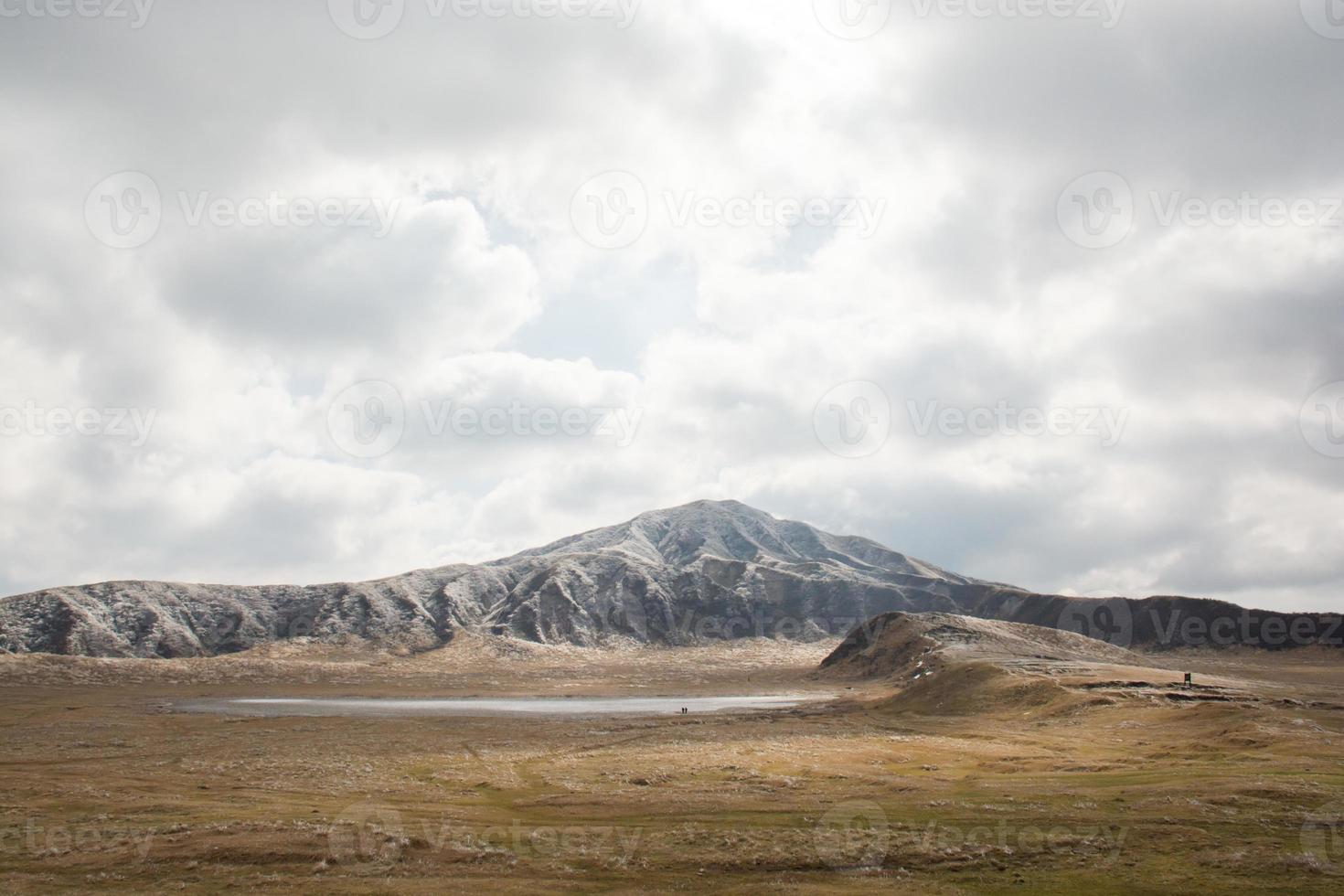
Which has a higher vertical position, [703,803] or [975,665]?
[703,803]

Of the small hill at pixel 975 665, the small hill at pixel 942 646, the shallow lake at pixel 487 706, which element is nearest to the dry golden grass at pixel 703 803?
the small hill at pixel 975 665

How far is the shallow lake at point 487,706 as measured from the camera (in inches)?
3841

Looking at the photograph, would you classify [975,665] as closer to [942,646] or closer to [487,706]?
[942,646]

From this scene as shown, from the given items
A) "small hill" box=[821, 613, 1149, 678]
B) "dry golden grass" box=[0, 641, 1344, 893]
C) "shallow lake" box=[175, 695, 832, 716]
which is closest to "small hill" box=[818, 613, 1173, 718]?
"small hill" box=[821, 613, 1149, 678]

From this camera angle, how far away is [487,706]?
110938 mm

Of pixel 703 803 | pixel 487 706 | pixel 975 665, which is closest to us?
pixel 703 803

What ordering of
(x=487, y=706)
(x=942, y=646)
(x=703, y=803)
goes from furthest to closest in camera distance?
1. (x=942, y=646)
2. (x=487, y=706)
3. (x=703, y=803)

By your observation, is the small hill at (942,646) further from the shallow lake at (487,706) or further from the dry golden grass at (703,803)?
the dry golden grass at (703,803)

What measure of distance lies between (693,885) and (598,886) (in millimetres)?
3200

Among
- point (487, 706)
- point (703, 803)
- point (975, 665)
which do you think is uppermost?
point (703, 803)

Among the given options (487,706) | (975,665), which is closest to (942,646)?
(975,665)

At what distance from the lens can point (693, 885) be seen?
26.5 meters

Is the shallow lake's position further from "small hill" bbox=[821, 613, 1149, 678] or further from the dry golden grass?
"small hill" bbox=[821, 613, 1149, 678]

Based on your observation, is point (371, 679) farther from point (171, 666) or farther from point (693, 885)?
point (693, 885)
